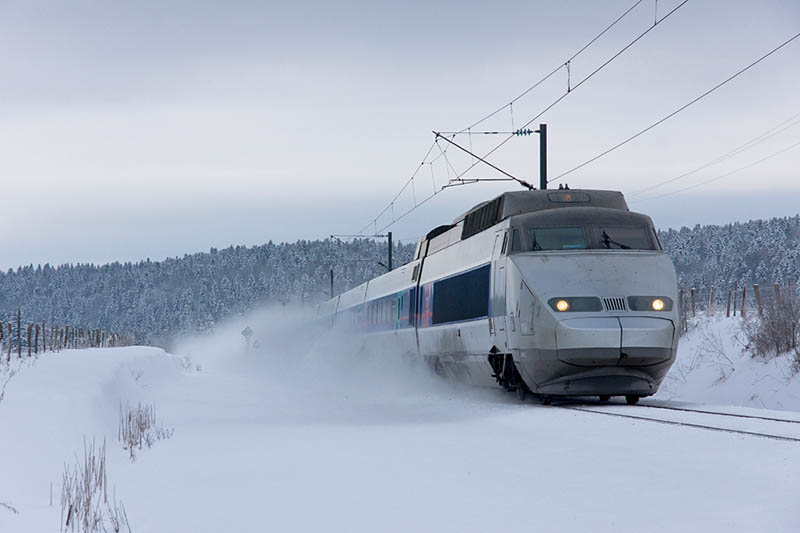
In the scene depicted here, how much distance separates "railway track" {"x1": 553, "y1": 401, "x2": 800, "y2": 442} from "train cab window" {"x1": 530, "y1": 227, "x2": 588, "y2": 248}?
8.60 feet

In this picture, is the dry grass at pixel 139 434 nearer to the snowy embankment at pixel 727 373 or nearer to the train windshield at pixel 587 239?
the train windshield at pixel 587 239

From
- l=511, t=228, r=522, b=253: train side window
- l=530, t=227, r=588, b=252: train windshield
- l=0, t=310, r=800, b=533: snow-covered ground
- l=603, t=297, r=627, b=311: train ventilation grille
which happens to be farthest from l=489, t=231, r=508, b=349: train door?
A: l=603, t=297, r=627, b=311: train ventilation grille

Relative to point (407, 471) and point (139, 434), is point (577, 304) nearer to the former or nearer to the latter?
point (407, 471)

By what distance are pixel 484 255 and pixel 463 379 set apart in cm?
316

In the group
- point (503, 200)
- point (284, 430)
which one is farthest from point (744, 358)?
point (284, 430)

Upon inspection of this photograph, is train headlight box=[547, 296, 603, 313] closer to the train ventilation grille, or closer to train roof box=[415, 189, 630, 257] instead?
the train ventilation grille

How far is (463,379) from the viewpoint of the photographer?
63.9 ft

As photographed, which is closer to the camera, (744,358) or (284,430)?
(284,430)

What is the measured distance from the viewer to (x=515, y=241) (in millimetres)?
15844

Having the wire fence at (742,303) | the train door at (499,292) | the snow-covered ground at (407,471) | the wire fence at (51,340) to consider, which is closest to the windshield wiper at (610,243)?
the train door at (499,292)

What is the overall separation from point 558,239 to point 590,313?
1.66 metres

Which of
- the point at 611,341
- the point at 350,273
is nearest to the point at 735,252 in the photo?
the point at 350,273

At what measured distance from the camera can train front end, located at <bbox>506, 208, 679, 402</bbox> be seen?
14.4 metres

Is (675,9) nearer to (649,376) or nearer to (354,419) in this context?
(649,376)
